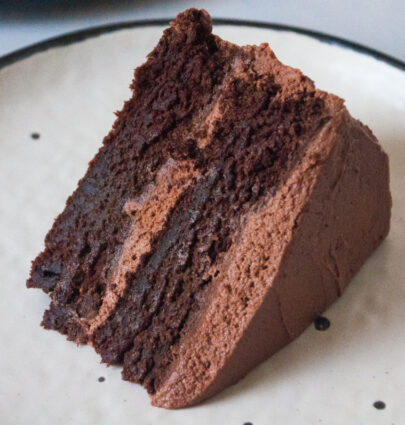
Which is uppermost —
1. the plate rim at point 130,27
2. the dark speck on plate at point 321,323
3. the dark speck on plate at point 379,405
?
the plate rim at point 130,27

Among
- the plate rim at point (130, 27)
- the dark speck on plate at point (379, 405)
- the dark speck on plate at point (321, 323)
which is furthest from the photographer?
the plate rim at point (130, 27)

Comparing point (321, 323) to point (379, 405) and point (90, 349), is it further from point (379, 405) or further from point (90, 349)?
point (90, 349)

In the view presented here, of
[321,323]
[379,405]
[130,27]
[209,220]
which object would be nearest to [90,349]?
[209,220]

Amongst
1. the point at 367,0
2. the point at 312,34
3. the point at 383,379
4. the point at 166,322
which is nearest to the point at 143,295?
the point at 166,322

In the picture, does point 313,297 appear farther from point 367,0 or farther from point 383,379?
point 367,0

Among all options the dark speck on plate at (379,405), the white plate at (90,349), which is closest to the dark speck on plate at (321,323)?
the white plate at (90,349)

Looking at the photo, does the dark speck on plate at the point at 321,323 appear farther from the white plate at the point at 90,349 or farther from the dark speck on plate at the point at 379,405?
the dark speck on plate at the point at 379,405
